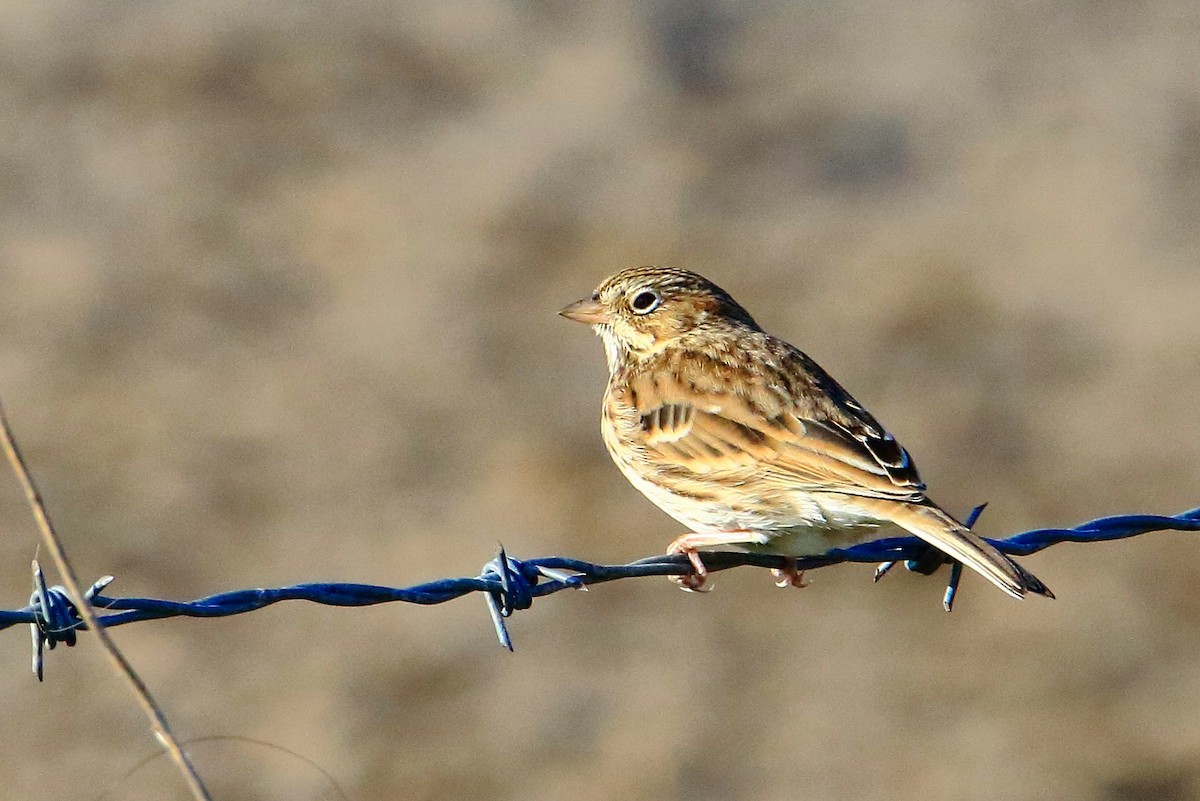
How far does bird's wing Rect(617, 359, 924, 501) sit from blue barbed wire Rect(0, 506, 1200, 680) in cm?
24

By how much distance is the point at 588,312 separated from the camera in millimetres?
7773

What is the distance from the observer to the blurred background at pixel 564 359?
411 inches

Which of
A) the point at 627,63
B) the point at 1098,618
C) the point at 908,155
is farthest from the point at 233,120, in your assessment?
the point at 1098,618

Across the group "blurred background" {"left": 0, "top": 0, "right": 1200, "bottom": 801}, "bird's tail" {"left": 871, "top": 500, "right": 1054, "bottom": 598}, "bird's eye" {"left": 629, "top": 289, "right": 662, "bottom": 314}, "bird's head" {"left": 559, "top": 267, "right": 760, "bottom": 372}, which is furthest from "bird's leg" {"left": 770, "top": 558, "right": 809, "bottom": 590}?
"blurred background" {"left": 0, "top": 0, "right": 1200, "bottom": 801}

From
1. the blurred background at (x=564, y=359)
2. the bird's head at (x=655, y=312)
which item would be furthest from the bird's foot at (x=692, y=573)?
the blurred background at (x=564, y=359)

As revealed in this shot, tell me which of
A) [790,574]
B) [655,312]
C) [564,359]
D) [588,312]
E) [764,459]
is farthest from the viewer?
[564,359]

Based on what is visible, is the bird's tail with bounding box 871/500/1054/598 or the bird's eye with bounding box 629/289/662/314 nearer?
the bird's tail with bounding box 871/500/1054/598

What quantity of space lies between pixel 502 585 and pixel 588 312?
302 centimetres

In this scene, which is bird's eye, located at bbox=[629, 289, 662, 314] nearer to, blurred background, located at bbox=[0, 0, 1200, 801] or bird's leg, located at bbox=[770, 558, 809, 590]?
bird's leg, located at bbox=[770, 558, 809, 590]

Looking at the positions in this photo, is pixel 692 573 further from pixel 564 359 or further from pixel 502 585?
pixel 564 359

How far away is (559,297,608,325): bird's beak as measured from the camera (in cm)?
772

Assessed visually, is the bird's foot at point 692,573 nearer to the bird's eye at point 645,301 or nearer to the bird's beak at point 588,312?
the bird's eye at point 645,301

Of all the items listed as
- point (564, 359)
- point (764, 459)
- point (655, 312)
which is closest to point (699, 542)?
point (764, 459)

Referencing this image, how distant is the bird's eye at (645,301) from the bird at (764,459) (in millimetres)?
265
